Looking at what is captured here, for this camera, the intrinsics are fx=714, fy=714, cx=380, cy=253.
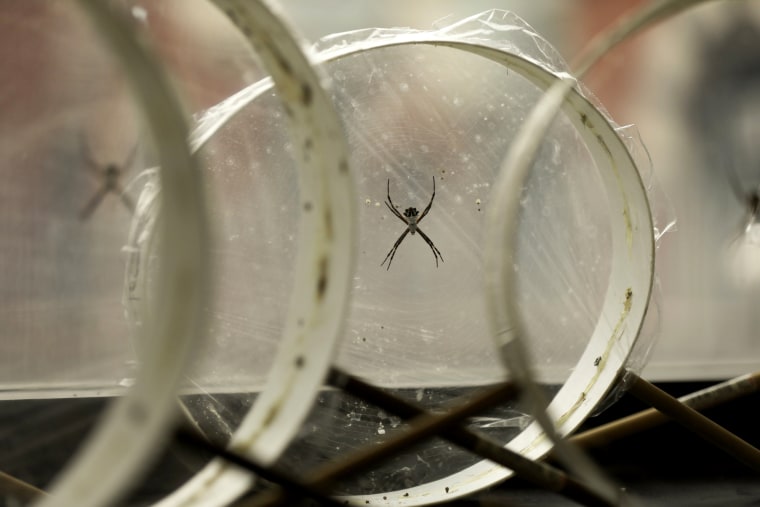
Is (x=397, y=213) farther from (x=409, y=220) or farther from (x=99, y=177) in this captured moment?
(x=99, y=177)

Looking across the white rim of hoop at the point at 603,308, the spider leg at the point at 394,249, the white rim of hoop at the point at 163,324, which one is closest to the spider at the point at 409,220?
the spider leg at the point at 394,249

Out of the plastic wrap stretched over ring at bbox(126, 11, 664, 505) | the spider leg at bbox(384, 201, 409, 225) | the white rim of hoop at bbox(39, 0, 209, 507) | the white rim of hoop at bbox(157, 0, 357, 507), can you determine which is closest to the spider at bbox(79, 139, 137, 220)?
the plastic wrap stretched over ring at bbox(126, 11, 664, 505)

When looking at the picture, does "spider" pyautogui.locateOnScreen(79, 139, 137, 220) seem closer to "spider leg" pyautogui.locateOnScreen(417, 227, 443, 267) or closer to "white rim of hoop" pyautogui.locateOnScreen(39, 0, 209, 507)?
"spider leg" pyautogui.locateOnScreen(417, 227, 443, 267)

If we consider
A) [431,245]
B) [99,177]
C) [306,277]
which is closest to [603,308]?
[431,245]

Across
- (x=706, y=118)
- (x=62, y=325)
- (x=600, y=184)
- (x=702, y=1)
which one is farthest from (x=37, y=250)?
(x=706, y=118)

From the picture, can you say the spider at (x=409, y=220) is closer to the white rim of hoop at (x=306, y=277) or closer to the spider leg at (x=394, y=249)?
the spider leg at (x=394, y=249)
